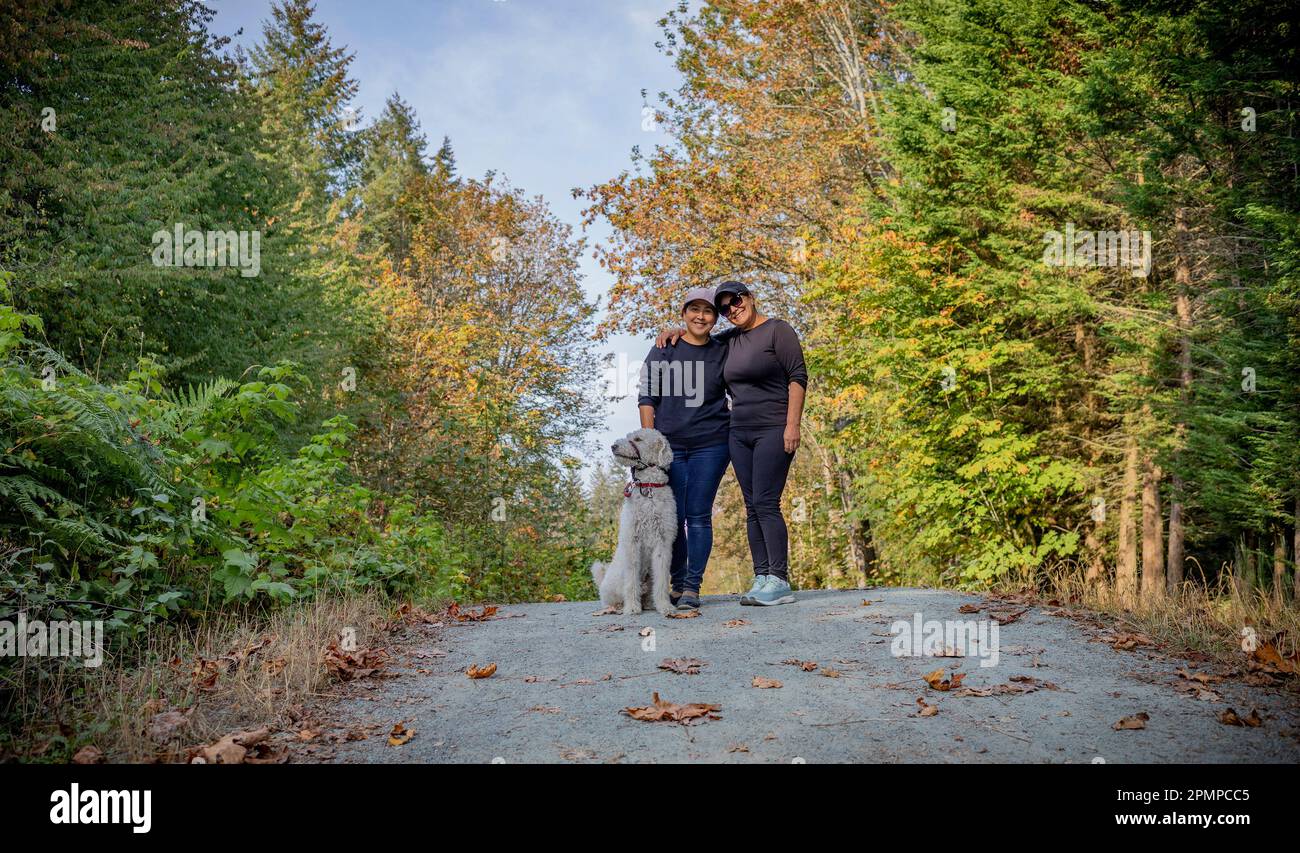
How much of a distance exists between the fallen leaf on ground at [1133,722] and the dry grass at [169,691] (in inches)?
159

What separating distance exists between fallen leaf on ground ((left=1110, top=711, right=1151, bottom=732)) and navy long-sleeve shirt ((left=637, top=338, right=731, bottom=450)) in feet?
12.6

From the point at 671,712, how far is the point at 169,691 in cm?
257

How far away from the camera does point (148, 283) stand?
1328cm

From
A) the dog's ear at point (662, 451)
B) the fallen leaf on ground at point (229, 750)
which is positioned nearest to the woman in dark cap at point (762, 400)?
the dog's ear at point (662, 451)

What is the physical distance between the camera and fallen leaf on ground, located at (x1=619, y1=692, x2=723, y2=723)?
13.0ft

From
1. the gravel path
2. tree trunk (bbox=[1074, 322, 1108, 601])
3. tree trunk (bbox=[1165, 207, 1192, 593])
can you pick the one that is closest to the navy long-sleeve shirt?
the gravel path

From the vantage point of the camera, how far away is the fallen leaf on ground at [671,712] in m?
3.97

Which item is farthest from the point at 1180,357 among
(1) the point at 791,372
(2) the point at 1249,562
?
(1) the point at 791,372

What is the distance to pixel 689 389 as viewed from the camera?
277 inches

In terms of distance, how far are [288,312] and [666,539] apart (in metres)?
14.5

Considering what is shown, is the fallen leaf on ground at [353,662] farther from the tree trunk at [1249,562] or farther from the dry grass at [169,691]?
the tree trunk at [1249,562]

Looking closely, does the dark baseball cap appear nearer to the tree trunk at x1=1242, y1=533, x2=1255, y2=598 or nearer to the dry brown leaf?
the dry brown leaf

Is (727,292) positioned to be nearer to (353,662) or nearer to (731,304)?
(731,304)
